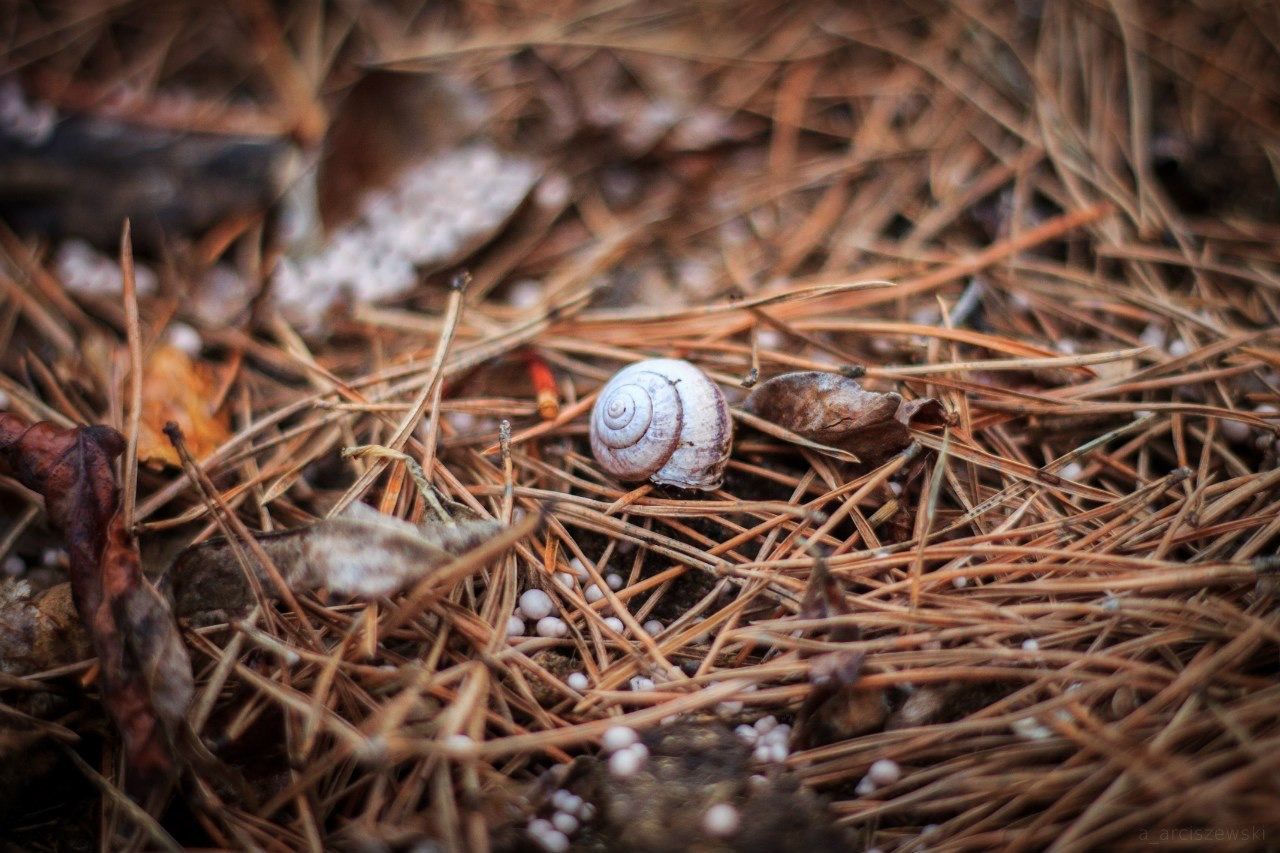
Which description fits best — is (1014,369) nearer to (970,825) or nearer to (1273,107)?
(970,825)

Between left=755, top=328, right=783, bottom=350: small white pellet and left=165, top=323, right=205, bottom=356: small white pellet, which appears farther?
left=165, top=323, right=205, bottom=356: small white pellet

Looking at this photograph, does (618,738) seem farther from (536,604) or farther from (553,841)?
(536,604)

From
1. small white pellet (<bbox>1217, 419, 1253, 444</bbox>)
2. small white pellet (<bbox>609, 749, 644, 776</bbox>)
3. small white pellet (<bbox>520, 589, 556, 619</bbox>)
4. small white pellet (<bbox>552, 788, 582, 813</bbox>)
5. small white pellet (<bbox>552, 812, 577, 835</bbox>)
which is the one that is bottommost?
small white pellet (<bbox>552, 812, 577, 835</bbox>)

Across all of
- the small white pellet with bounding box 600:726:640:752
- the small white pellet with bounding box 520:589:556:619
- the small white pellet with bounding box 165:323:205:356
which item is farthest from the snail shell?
the small white pellet with bounding box 165:323:205:356

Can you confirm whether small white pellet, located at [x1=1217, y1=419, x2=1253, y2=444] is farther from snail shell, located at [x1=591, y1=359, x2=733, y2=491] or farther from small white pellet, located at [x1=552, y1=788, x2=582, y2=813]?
small white pellet, located at [x1=552, y1=788, x2=582, y2=813]

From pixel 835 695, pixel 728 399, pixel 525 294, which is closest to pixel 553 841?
pixel 835 695
